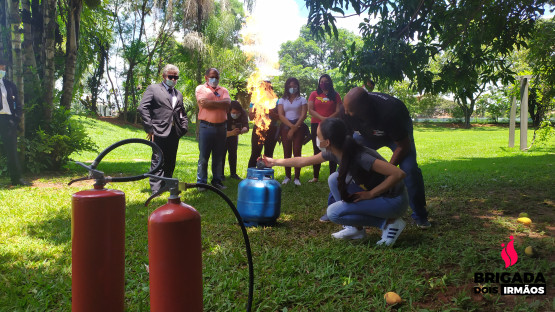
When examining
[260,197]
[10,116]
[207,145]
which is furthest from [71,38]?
[260,197]

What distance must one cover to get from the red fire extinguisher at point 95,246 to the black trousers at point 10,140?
638 cm

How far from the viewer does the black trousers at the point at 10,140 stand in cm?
702

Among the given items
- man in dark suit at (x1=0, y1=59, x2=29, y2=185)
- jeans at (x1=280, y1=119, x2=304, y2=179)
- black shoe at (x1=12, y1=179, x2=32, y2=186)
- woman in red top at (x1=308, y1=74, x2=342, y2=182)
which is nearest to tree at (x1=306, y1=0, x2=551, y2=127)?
woman in red top at (x1=308, y1=74, x2=342, y2=182)

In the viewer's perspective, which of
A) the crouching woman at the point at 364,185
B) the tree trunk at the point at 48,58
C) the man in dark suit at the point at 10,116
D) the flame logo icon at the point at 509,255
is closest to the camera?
the flame logo icon at the point at 509,255

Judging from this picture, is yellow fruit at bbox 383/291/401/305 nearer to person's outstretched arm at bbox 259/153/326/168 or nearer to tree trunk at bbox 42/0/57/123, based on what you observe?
person's outstretched arm at bbox 259/153/326/168

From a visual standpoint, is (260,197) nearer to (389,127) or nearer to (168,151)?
(389,127)

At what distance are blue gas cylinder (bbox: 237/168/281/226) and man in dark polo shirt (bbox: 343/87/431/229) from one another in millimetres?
1179

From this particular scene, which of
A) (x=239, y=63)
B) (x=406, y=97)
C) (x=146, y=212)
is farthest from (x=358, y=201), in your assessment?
(x=406, y=97)

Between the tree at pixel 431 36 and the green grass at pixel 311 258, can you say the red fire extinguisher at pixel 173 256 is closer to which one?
the green grass at pixel 311 258

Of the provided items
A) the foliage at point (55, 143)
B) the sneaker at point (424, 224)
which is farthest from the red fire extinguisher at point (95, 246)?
the foliage at point (55, 143)

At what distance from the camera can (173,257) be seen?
1.89m

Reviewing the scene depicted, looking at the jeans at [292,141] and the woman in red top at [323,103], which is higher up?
the woman in red top at [323,103]

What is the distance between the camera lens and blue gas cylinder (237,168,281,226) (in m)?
4.37

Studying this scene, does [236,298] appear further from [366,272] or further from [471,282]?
[471,282]
